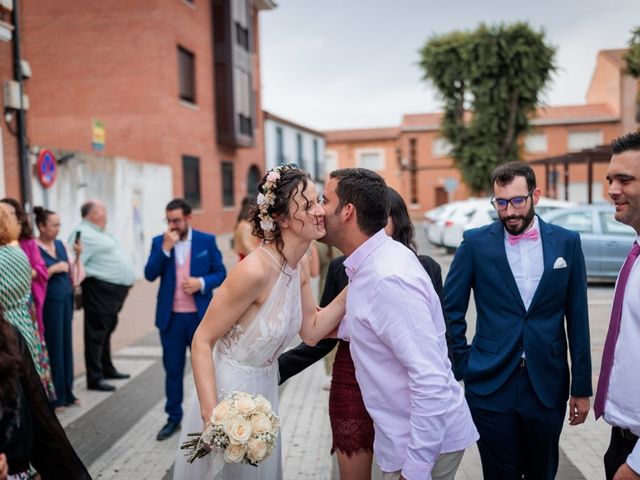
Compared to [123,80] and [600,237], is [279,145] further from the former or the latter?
[600,237]

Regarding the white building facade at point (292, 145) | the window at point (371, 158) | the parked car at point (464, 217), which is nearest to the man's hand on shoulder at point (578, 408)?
the parked car at point (464, 217)

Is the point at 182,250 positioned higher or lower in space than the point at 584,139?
lower

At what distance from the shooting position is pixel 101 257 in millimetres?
7426

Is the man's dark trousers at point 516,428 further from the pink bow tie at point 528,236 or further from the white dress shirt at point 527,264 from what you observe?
the pink bow tie at point 528,236

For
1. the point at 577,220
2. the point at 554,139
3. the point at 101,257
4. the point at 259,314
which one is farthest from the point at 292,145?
the point at 259,314

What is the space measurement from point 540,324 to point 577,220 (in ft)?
39.2

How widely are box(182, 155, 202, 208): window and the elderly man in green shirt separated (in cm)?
1589

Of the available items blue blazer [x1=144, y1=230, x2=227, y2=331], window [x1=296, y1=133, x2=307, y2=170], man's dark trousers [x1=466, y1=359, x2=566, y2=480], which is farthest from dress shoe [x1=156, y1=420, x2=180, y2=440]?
window [x1=296, y1=133, x2=307, y2=170]

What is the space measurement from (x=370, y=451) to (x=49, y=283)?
487 cm

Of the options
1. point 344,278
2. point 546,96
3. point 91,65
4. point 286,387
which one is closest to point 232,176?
point 91,65

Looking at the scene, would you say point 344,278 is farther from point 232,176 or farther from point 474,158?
point 474,158

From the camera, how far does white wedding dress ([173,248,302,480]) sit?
9.40 ft

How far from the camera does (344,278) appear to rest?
363 centimetres

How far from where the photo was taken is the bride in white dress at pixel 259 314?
275cm
